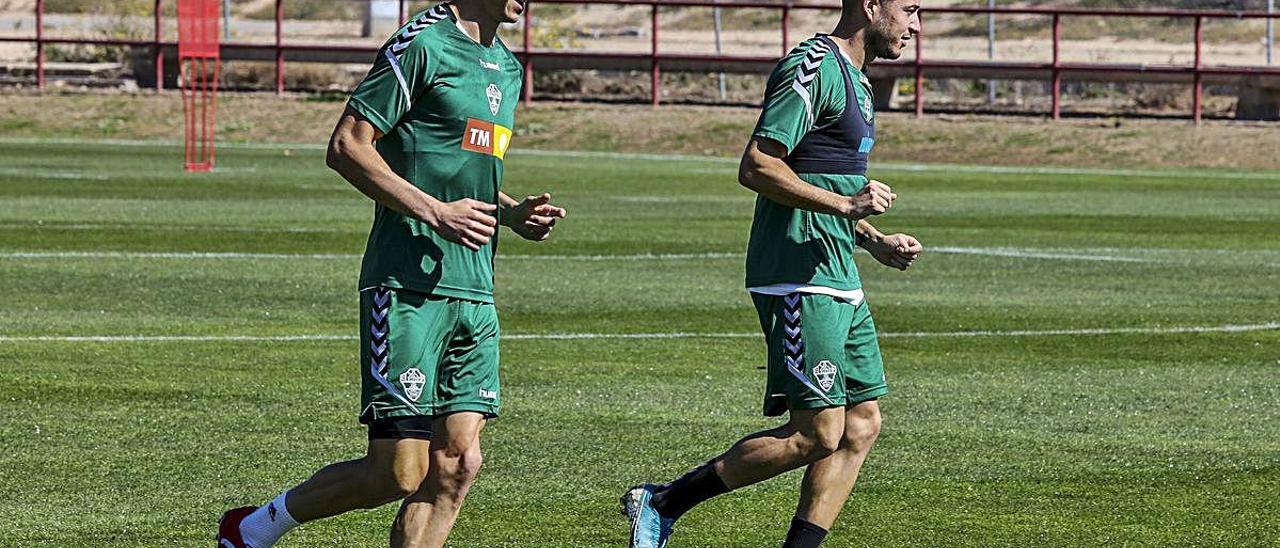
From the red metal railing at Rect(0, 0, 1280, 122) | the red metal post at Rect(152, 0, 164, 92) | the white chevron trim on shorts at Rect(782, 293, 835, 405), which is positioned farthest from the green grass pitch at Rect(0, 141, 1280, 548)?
the red metal post at Rect(152, 0, 164, 92)

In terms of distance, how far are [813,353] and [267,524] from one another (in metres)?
1.70

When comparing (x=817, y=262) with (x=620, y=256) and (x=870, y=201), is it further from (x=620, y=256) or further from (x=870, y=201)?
(x=620, y=256)

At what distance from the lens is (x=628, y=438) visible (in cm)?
982

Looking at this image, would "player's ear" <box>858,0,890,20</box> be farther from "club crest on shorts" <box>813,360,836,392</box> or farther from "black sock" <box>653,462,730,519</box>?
"black sock" <box>653,462,730,519</box>

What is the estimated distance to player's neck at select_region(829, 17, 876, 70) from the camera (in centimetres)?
735

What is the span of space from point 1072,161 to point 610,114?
7812mm

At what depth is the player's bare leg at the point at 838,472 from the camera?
23.9 feet

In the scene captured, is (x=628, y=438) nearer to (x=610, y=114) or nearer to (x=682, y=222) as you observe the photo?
(x=682, y=222)

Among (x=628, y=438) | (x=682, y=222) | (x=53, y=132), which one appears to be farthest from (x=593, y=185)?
(x=628, y=438)

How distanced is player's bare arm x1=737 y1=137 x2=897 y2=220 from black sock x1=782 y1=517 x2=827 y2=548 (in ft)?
3.26

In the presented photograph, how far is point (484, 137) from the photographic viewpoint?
6504 millimetres

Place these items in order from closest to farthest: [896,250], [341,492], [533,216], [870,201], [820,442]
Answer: [341,492] → [533,216] → [870,201] → [820,442] → [896,250]

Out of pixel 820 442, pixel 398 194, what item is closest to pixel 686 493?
pixel 820 442

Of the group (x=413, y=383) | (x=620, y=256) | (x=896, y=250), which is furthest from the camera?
(x=620, y=256)
